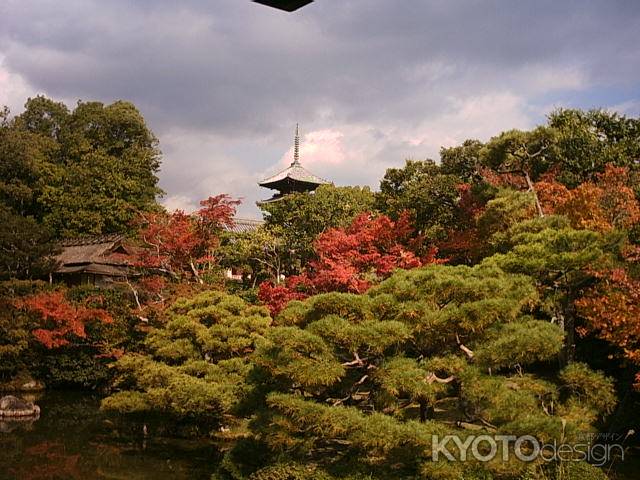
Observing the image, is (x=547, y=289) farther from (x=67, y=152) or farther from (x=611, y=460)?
(x=67, y=152)

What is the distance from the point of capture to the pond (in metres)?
10.4

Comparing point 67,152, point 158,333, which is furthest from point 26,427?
point 67,152

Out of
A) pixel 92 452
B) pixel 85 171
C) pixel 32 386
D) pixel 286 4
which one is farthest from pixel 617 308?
pixel 85 171

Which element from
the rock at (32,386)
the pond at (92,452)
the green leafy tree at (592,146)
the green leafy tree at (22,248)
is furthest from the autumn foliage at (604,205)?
the green leafy tree at (22,248)

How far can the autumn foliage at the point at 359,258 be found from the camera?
14.5 meters

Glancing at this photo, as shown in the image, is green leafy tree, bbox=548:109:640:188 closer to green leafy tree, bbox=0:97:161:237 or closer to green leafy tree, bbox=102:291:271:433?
green leafy tree, bbox=102:291:271:433

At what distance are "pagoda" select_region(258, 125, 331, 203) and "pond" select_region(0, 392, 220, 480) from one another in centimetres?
2049

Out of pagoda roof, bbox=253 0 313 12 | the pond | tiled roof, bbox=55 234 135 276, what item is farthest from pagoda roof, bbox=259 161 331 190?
pagoda roof, bbox=253 0 313 12

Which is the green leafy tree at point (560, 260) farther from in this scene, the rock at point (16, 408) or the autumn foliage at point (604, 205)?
the rock at point (16, 408)

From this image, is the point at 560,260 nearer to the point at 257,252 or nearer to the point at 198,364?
the point at 198,364

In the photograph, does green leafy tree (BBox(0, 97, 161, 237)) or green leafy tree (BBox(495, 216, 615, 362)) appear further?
green leafy tree (BBox(0, 97, 161, 237))

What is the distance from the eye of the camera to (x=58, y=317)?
1670 cm

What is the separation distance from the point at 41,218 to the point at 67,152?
390 cm

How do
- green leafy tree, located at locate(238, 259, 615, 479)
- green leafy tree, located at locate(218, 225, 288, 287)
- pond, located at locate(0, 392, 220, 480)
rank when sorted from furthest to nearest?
green leafy tree, located at locate(218, 225, 288, 287)
pond, located at locate(0, 392, 220, 480)
green leafy tree, located at locate(238, 259, 615, 479)
